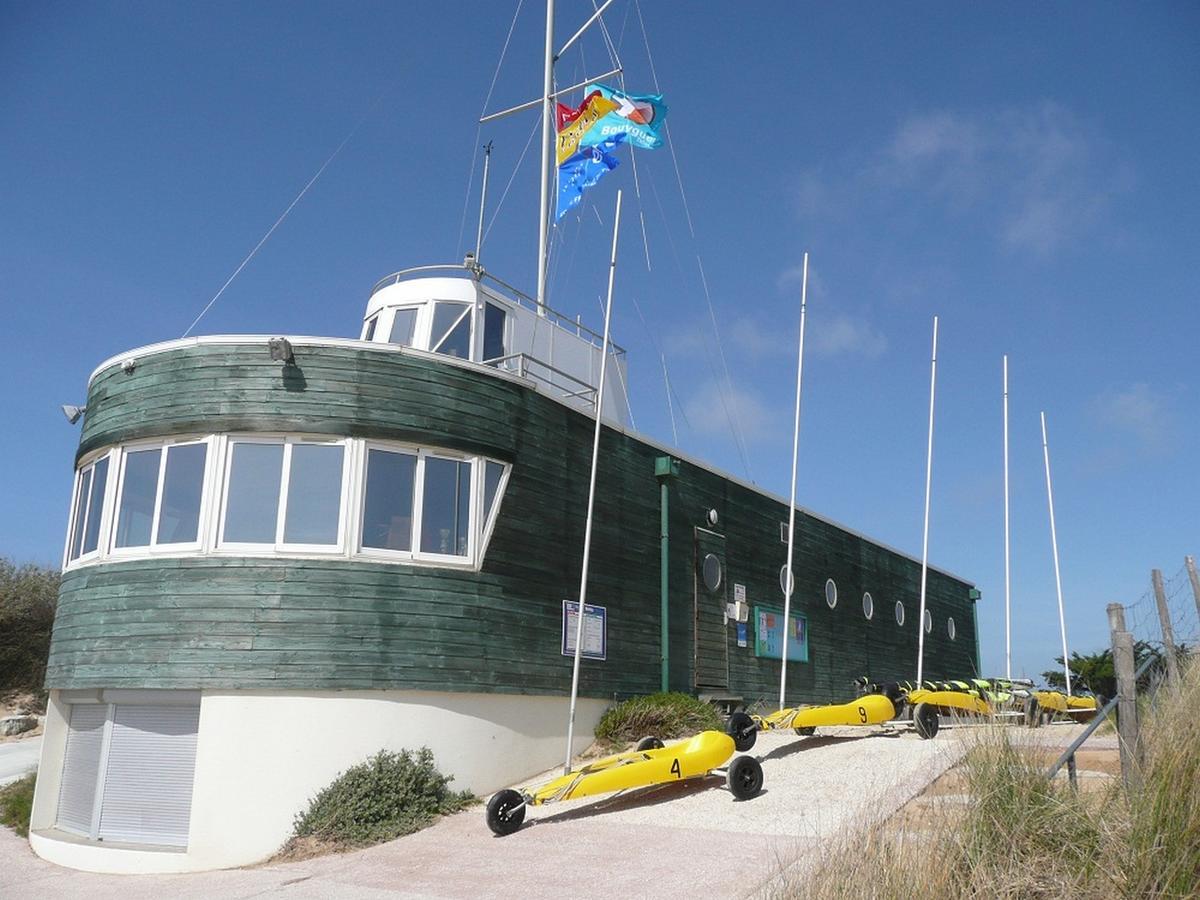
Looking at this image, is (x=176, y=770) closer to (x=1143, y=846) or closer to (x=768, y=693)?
(x=1143, y=846)

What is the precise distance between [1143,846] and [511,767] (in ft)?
26.0

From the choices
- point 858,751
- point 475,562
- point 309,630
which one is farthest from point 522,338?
point 858,751

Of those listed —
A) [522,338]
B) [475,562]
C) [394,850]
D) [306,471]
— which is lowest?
[394,850]

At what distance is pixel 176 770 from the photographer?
37.3ft

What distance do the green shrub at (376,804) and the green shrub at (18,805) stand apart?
16.1ft

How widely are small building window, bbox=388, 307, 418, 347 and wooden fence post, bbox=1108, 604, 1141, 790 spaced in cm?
1075

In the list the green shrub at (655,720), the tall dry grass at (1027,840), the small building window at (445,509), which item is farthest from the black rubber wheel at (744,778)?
the small building window at (445,509)

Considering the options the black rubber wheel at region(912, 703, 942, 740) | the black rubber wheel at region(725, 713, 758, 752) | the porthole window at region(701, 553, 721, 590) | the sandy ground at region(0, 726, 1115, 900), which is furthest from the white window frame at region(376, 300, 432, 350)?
the black rubber wheel at region(912, 703, 942, 740)

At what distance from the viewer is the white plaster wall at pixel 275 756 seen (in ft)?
35.7

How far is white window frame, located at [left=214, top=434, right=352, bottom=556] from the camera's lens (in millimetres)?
11844

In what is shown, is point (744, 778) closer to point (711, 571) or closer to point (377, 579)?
point (377, 579)

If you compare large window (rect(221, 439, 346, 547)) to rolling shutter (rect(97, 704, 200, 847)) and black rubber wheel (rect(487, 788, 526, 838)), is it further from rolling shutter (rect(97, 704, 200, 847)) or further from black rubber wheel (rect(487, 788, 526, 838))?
black rubber wheel (rect(487, 788, 526, 838))

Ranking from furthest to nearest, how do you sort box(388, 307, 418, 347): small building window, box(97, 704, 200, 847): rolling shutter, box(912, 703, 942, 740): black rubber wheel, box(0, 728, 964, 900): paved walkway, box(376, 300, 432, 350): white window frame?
box(388, 307, 418, 347): small building window, box(376, 300, 432, 350): white window frame, box(912, 703, 942, 740): black rubber wheel, box(97, 704, 200, 847): rolling shutter, box(0, 728, 964, 900): paved walkway

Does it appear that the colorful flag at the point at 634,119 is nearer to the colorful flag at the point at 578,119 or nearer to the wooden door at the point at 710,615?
the colorful flag at the point at 578,119
